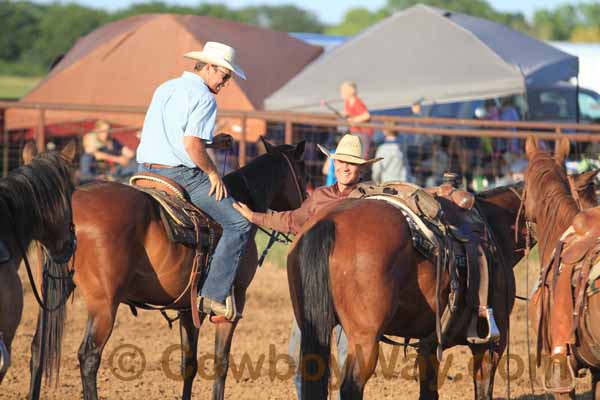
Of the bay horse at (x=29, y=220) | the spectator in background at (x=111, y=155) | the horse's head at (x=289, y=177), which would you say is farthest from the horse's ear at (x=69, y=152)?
the spectator in background at (x=111, y=155)

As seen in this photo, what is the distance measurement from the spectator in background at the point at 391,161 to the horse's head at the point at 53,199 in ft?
24.4

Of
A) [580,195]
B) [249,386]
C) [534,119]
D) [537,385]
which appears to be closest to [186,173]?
[249,386]

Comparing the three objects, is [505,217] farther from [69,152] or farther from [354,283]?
[69,152]

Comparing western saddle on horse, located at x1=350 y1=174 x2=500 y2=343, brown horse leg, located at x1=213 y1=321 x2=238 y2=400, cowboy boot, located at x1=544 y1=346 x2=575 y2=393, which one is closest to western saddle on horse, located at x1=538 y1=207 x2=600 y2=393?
cowboy boot, located at x1=544 y1=346 x2=575 y2=393

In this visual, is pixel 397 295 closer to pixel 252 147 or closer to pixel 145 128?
pixel 145 128

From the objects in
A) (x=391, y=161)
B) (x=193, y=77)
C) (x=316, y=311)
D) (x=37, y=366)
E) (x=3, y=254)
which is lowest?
(x=37, y=366)

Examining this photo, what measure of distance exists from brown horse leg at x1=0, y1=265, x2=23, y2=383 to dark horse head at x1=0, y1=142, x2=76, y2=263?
0.37 feet

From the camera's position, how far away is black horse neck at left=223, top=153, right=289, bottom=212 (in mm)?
7070

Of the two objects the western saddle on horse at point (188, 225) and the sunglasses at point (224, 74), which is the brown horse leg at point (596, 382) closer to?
the western saddle on horse at point (188, 225)

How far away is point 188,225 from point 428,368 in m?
1.84

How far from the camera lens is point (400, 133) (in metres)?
13.1

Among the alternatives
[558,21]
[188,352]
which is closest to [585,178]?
[188,352]

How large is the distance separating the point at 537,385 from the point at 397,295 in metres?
3.17

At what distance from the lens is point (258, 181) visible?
281 inches
